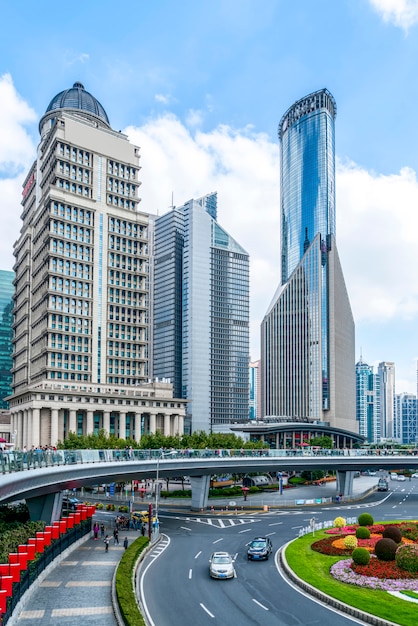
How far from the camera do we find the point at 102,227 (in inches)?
6304

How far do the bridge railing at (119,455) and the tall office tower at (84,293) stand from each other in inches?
2289

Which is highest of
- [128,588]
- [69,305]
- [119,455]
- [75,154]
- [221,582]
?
[75,154]

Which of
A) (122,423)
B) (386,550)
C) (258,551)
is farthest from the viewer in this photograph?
(122,423)

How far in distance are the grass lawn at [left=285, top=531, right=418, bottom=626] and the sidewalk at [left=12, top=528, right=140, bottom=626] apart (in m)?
14.1

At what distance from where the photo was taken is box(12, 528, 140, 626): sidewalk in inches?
1436

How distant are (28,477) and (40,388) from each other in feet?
330

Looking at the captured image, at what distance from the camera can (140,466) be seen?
7194 centimetres

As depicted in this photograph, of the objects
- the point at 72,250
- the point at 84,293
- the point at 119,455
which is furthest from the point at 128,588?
the point at 72,250

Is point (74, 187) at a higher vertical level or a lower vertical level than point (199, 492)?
higher

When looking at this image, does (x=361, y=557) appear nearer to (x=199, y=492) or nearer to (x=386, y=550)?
(x=386, y=550)

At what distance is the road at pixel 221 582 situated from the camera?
37.1m

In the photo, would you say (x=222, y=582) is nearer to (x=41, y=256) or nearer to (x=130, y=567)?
(x=130, y=567)

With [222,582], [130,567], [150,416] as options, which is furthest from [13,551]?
[150,416]

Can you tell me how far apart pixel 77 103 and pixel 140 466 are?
409ft
